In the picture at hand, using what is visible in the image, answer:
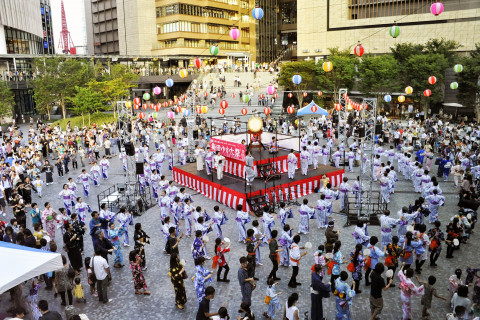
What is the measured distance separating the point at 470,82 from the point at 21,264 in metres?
36.0

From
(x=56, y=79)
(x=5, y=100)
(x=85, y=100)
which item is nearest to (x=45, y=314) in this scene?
(x=85, y=100)

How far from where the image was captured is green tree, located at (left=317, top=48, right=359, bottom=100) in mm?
39875

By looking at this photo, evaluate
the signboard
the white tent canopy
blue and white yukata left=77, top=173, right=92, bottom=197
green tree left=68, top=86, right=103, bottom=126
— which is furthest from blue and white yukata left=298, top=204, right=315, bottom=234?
green tree left=68, top=86, right=103, bottom=126

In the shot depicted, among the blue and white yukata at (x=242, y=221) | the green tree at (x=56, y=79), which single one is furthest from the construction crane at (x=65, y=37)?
the blue and white yukata at (x=242, y=221)

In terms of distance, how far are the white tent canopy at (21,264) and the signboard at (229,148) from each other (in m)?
10.3

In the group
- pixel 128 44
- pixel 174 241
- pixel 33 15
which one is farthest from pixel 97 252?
pixel 128 44

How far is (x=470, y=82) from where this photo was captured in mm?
32094

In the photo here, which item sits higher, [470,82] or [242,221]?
[470,82]

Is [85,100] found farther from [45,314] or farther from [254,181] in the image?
[45,314]

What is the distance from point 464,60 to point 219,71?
29133mm

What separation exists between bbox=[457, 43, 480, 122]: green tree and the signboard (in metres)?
25.5

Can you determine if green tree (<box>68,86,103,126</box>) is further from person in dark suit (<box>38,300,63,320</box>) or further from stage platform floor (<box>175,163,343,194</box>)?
person in dark suit (<box>38,300,63,320</box>)

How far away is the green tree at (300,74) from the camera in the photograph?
139ft

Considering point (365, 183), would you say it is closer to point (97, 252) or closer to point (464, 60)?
point (97, 252)
